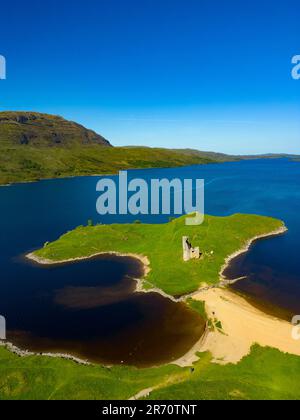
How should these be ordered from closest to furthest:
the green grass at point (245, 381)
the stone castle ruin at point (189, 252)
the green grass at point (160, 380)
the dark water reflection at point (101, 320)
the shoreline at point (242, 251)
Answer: the green grass at point (245, 381) < the green grass at point (160, 380) < the dark water reflection at point (101, 320) < the shoreline at point (242, 251) < the stone castle ruin at point (189, 252)

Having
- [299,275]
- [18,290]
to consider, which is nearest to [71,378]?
[18,290]

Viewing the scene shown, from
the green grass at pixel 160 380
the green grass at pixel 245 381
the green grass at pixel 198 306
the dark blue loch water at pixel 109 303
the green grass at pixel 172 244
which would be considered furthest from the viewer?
the green grass at pixel 172 244

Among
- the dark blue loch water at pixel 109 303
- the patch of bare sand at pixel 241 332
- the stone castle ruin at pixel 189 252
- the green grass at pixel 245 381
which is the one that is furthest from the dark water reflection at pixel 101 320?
the stone castle ruin at pixel 189 252

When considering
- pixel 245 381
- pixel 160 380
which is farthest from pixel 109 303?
pixel 245 381

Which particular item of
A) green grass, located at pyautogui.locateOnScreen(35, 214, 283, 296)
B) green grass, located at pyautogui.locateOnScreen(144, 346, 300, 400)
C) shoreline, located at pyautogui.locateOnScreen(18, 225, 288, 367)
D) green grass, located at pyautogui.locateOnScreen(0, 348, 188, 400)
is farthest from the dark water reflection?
green grass, located at pyautogui.locateOnScreen(144, 346, 300, 400)

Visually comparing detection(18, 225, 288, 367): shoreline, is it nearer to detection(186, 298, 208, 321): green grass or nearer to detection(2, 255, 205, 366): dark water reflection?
detection(2, 255, 205, 366): dark water reflection

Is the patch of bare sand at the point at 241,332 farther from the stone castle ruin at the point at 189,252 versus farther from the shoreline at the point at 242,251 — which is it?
the stone castle ruin at the point at 189,252
